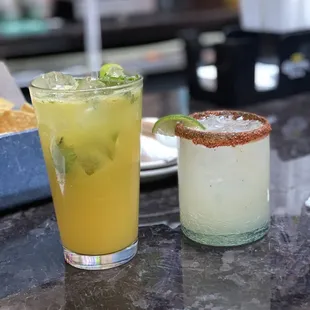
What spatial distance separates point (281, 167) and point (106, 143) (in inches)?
21.1

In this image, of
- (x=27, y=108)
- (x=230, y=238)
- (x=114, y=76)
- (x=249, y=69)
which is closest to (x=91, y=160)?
(x=114, y=76)

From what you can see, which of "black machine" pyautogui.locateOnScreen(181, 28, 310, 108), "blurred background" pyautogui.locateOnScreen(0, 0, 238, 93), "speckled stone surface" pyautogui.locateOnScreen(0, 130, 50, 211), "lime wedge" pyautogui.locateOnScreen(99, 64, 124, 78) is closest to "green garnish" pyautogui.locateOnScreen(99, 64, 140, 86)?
"lime wedge" pyautogui.locateOnScreen(99, 64, 124, 78)

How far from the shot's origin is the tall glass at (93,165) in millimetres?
826

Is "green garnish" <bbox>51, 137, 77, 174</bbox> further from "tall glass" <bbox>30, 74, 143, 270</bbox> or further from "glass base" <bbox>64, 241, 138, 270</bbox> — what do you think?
"glass base" <bbox>64, 241, 138, 270</bbox>

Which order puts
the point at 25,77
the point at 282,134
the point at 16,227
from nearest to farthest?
the point at 16,227
the point at 282,134
the point at 25,77

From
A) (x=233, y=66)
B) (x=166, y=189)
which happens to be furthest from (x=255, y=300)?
(x=233, y=66)

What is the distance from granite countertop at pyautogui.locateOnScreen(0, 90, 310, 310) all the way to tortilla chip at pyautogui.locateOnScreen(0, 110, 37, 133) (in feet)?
0.49

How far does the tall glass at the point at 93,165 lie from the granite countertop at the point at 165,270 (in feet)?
0.13

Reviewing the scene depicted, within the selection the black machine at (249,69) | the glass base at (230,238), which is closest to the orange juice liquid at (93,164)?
the glass base at (230,238)

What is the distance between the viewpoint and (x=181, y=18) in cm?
395

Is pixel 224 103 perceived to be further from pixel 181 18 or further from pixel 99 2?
pixel 99 2

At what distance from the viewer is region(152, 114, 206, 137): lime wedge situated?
36.3 inches

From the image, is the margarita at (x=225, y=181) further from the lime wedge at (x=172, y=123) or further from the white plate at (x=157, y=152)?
the white plate at (x=157, y=152)

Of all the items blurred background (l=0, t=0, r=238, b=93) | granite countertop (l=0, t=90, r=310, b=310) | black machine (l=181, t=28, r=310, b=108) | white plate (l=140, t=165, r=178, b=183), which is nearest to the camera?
granite countertop (l=0, t=90, r=310, b=310)
